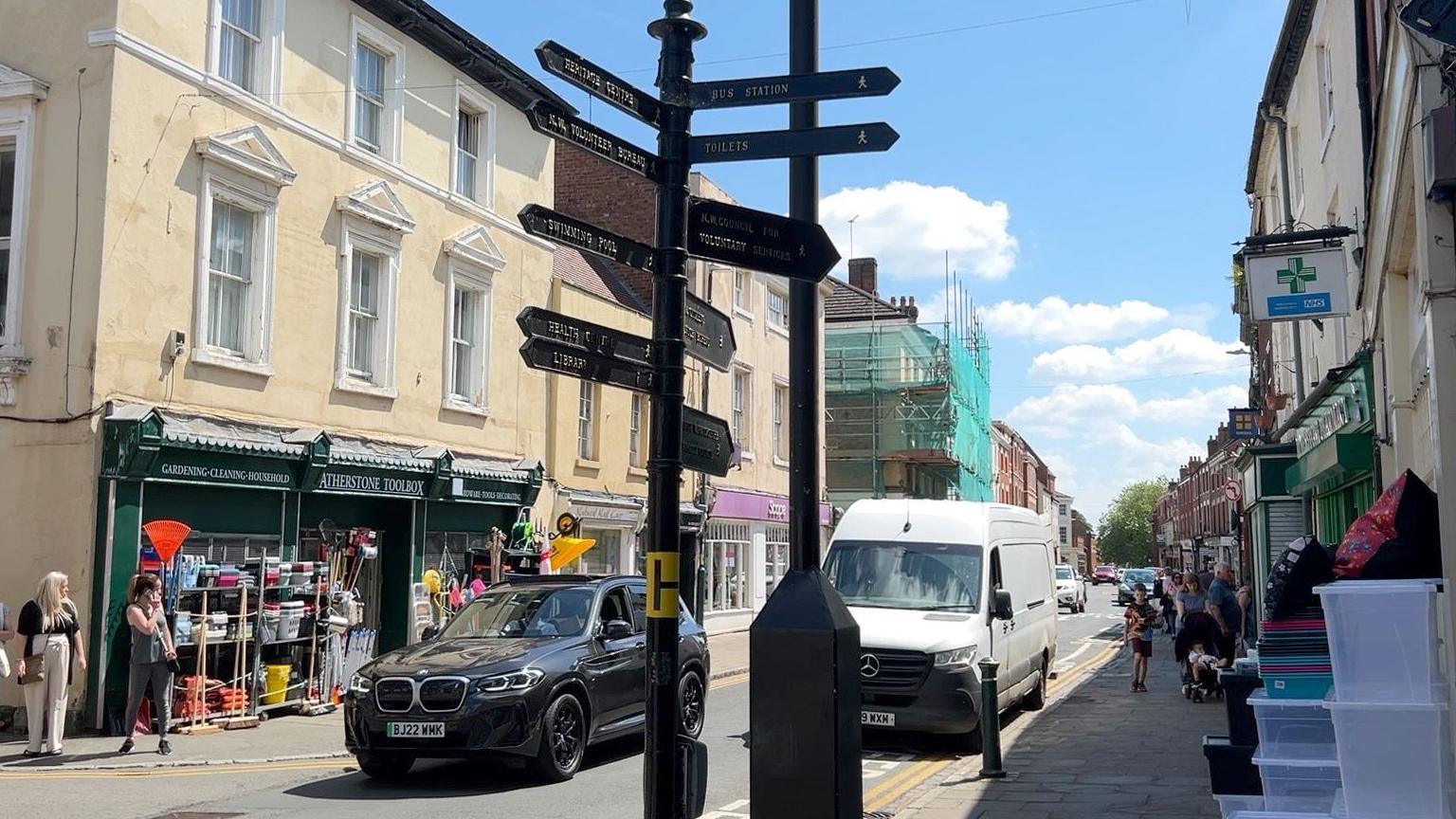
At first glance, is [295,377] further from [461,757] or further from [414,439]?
[461,757]

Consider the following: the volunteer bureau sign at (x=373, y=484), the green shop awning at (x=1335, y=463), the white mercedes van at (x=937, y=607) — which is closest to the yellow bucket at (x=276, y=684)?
the volunteer bureau sign at (x=373, y=484)

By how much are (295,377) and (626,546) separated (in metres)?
10.4

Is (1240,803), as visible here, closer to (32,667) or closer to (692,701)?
(692,701)

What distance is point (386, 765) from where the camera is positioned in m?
10.3

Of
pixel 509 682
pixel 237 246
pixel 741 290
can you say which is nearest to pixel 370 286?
pixel 237 246

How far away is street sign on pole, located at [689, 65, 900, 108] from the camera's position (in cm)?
579

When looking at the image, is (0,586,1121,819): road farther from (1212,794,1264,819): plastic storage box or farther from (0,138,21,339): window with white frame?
(0,138,21,339): window with white frame

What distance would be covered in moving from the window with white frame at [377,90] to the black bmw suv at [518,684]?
27.1 ft

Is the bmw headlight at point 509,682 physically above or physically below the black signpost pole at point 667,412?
below

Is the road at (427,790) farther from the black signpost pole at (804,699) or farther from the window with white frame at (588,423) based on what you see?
the window with white frame at (588,423)

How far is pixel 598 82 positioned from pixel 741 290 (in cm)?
2575

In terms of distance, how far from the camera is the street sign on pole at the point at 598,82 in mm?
5203

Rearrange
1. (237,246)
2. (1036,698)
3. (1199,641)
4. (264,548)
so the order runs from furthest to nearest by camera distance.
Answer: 1. (1199,641)
2. (1036,698)
3. (237,246)
4. (264,548)

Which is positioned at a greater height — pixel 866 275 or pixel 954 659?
pixel 866 275
